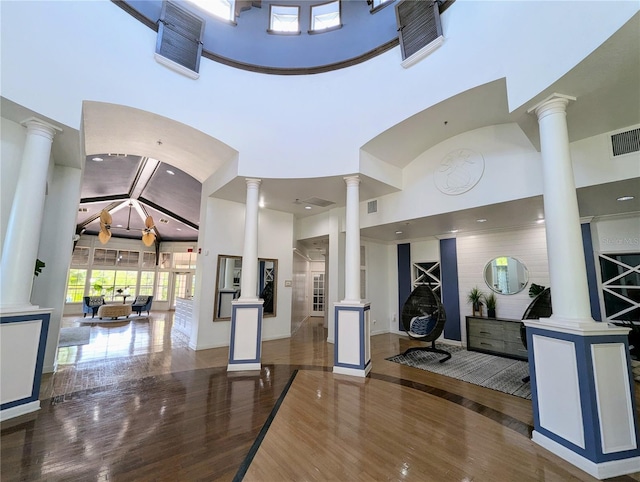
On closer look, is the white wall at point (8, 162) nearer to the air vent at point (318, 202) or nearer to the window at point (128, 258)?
the air vent at point (318, 202)

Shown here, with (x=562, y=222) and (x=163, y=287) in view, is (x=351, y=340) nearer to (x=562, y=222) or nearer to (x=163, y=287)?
(x=562, y=222)

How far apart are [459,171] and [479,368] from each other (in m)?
3.19

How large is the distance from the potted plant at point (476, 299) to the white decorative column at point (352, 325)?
283 centimetres

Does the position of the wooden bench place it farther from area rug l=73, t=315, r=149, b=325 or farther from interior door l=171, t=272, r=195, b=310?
interior door l=171, t=272, r=195, b=310

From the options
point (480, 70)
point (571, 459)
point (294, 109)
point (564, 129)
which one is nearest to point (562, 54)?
point (564, 129)

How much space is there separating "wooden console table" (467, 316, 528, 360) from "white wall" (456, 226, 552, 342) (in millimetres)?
334

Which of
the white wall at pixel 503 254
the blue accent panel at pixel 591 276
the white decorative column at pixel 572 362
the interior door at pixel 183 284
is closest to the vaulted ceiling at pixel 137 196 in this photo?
the interior door at pixel 183 284

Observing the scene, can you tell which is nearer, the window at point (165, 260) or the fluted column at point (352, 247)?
the fluted column at point (352, 247)

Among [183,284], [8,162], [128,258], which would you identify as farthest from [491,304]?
[128,258]

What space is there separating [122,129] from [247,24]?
2998 millimetres

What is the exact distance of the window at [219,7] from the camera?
4.74 meters

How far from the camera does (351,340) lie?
13.8 ft

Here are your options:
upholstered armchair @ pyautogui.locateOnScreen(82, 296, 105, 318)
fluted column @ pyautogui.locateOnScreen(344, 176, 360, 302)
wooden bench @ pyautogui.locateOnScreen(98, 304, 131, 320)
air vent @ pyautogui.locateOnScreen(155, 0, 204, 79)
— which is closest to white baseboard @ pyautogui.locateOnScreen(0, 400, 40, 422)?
fluted column @ pyautogui.locateOnScreen(344, 176, 360, 302)

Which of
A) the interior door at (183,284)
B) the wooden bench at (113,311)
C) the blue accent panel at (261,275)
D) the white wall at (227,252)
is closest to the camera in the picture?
the white wall at (227,252)
